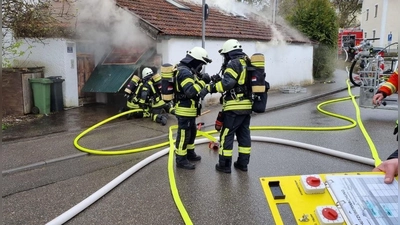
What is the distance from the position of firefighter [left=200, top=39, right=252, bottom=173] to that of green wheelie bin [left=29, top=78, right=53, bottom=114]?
599cm

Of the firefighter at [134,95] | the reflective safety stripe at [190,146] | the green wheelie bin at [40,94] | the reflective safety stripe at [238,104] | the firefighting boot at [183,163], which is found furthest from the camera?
the green wheelie bin at [40,94]

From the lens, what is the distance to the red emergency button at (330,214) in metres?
1.67

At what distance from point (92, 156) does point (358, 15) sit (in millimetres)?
39861

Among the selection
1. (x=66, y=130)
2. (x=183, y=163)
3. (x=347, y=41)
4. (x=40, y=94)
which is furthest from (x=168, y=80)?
(x=347, y=41)

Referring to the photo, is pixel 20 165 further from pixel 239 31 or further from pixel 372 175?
pixel 239 31

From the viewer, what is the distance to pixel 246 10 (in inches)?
708

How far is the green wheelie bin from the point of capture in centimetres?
891

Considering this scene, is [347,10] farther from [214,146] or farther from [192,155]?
[192,155]

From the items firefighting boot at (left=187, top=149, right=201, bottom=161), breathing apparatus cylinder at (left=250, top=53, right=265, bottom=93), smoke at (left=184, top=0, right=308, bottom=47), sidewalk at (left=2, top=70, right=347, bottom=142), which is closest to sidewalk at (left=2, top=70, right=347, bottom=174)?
sidewalk at (left=2, top=70, right=347, bottom=142)

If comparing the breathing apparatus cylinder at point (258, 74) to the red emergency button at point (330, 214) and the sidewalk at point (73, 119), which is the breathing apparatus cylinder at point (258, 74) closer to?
the red emergency button at point (330, 214)

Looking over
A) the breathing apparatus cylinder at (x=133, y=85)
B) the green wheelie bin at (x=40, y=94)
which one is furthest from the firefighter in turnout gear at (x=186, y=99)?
the green wheelie bin at (x=40, y=94)

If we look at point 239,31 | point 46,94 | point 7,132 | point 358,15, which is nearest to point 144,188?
point 7,132

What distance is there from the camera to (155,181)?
461 centimetres

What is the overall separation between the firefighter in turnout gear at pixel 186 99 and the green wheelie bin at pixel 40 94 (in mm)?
5440
